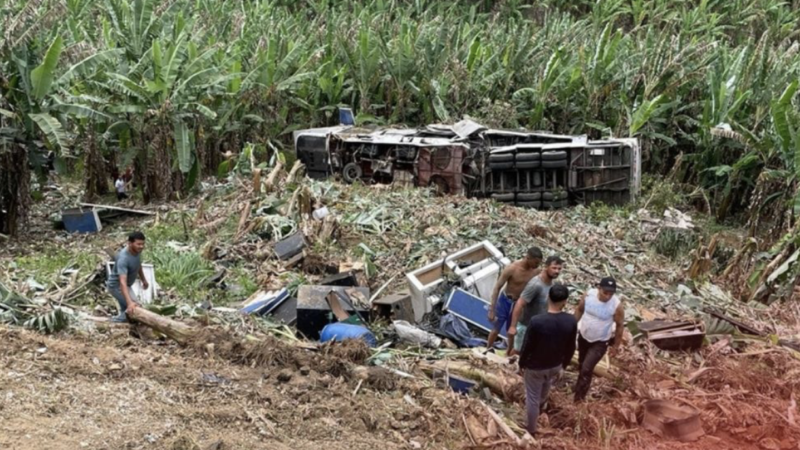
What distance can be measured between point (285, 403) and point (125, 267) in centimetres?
247

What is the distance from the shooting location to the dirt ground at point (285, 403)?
18.7 feet

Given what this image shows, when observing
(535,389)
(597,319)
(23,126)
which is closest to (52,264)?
(23,126)

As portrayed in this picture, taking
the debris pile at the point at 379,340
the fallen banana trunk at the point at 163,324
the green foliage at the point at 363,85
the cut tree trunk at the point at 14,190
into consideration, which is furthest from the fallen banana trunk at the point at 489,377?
the cut tree trunk at the point at 14,190

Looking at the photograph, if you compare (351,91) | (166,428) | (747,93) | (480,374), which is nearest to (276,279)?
(480,374)

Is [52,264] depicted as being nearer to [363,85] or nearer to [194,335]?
[194,335]

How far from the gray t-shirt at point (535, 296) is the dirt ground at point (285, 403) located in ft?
2.77

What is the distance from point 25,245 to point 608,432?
9150 millimetres

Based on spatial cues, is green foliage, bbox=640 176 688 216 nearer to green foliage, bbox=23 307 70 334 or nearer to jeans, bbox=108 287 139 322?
jeans, bbox=108 287 139 322

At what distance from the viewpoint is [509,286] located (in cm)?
767

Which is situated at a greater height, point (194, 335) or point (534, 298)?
point (534, 298)

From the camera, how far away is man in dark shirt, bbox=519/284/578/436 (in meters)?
5.96

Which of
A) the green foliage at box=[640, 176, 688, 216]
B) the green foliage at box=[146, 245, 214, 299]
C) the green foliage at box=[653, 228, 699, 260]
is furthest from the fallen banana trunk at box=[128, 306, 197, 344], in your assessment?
the green foliage at box=[640, 176, 688, 216]

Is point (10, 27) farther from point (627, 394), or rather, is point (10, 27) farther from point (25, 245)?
point (627, 394)

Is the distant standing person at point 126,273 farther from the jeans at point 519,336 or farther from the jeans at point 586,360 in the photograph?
the jeans at point 586,360
